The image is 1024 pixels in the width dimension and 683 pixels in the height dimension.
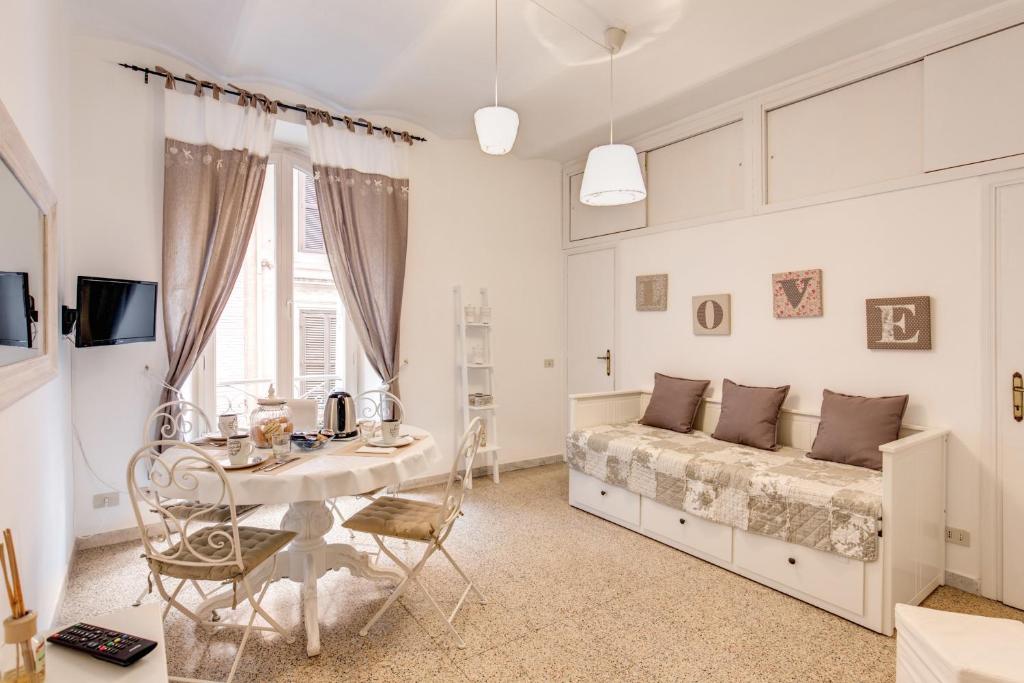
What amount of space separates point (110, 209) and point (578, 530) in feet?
11.7

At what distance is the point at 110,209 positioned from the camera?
3.22 metres

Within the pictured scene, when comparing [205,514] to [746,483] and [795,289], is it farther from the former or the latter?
[795,289]

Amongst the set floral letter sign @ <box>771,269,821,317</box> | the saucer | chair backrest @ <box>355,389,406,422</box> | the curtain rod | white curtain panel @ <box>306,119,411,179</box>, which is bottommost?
chair backrest @ <box>355,389,406,422</box>

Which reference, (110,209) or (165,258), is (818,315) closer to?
(165,258)

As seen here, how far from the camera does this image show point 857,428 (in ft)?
9.70

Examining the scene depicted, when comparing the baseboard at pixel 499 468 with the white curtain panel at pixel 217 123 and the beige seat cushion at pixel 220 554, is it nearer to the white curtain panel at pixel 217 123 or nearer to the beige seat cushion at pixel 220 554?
the beige seat cushion at pixel 220 554

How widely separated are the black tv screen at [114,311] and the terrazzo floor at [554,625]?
128cm

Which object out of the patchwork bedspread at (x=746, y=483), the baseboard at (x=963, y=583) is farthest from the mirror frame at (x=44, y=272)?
the baseboard at (x=963, y=583)

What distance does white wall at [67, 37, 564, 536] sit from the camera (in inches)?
125

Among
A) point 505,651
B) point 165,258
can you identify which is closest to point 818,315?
point 505,651

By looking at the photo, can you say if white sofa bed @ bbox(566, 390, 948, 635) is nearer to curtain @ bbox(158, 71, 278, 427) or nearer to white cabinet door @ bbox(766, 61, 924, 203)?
white cabinet door @ bbox(766, 61, 924, 203)

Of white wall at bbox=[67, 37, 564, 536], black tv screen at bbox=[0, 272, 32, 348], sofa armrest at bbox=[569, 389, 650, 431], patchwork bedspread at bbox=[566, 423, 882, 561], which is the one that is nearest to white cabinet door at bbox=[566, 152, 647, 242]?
white wall at bbox=[67, 37, 564, 536]

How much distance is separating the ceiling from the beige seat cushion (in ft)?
8.97

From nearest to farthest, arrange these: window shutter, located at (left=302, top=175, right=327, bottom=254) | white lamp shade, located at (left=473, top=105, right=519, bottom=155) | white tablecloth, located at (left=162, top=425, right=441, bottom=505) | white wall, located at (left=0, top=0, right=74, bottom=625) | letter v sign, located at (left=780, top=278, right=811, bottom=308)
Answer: white wall, located at (left=0, top=0, right=74, bottom=625) < white tablecloth, located at (left=162, top=425, right=441, bottom=505) < white lamp shade, located at (left=473, top=105, right=519, bottom=155) < letter v sign, located at (left=780, top=278, right=811, bottom=308) < window shutter, located at (left=302, top=175, right=327, bottom=254)
